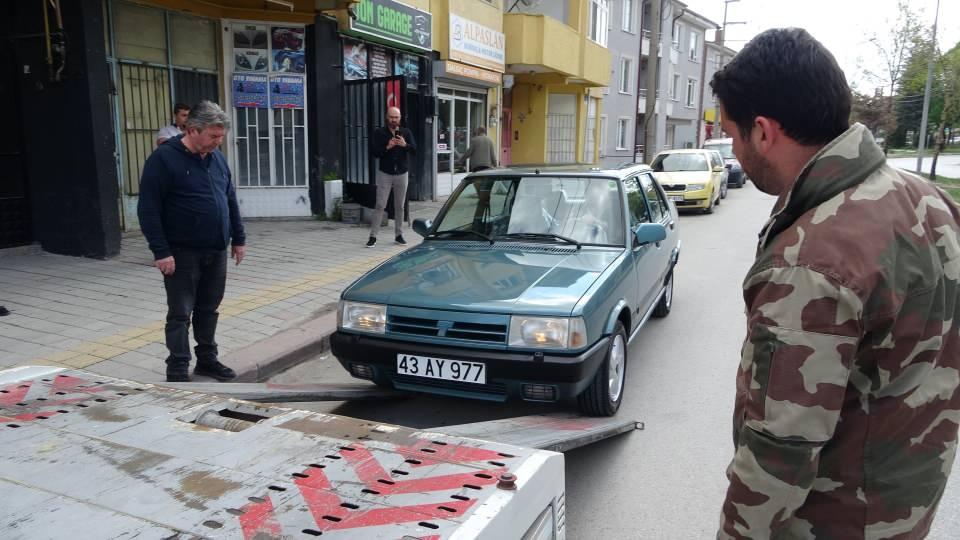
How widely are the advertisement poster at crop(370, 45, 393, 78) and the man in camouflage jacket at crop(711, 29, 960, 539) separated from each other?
1277cm

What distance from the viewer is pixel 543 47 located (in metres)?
18.2

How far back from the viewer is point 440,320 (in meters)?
3.79

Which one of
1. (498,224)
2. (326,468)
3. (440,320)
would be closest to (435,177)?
(498,224)

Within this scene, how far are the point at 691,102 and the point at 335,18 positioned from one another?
3598 cm

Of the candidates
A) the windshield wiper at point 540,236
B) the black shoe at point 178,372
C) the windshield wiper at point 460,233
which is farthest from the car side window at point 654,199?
the black shoe at point 178,372

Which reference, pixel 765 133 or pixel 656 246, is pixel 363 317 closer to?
pixel 656 246

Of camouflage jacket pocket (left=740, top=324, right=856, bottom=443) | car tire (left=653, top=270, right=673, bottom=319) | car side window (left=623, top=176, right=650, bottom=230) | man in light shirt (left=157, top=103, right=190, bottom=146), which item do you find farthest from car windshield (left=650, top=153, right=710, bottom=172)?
camouflage jacket pocket (left=740, top=324, right=856, bottom=443)

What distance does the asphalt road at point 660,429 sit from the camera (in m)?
3.19

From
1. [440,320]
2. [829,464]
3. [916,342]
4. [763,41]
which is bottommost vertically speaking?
[440,320]

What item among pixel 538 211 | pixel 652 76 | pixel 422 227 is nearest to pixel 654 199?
pixel 538 211

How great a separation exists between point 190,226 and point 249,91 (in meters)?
7.42

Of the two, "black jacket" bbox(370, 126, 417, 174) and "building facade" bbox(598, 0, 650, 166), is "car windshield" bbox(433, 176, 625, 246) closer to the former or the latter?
"black jacket" bbox(370, 126, 417, 174)

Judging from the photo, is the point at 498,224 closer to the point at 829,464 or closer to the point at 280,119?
the point at 829,464

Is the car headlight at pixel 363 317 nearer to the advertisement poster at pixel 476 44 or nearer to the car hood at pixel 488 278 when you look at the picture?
the car hood at pixel 488 278
